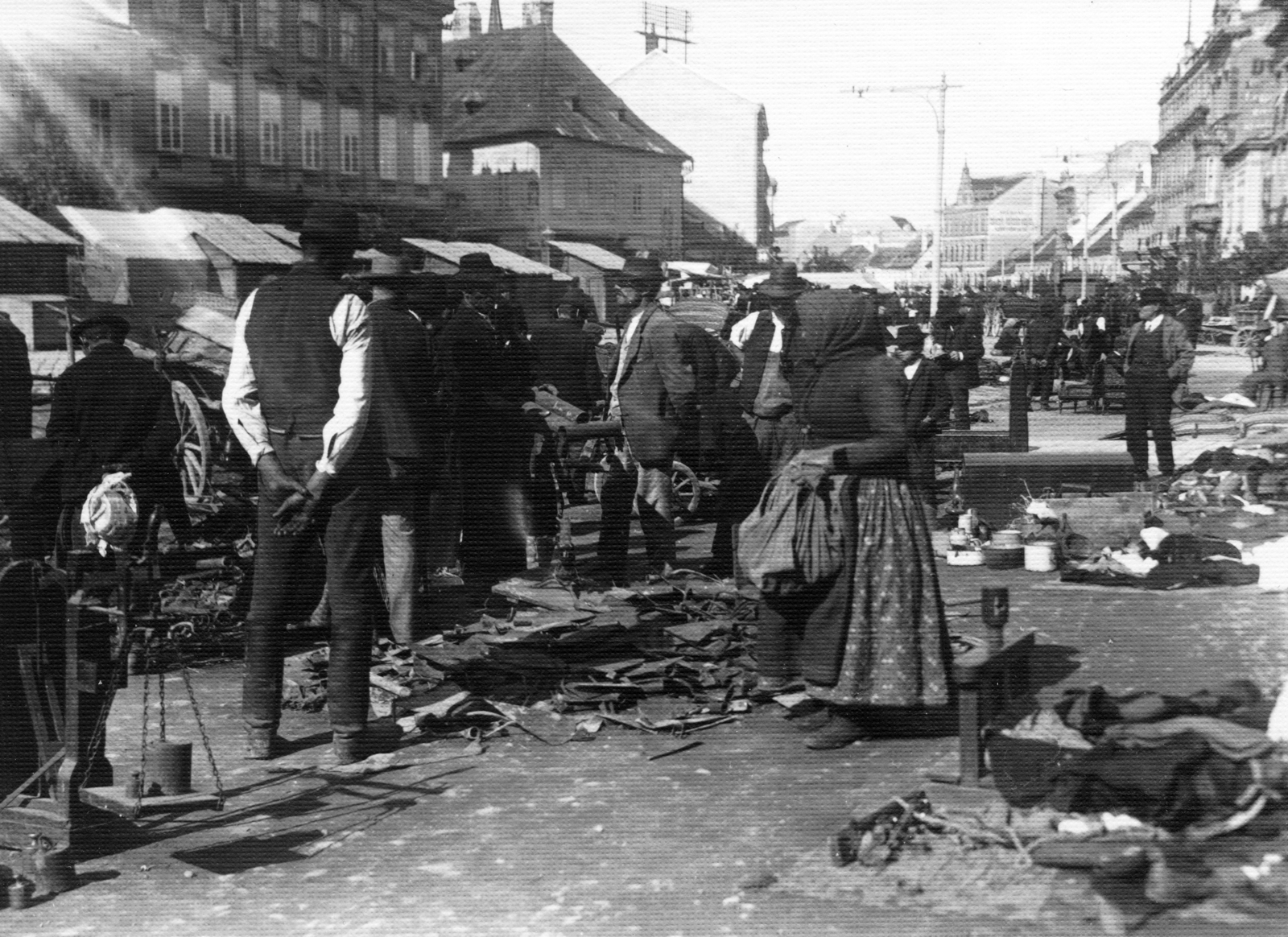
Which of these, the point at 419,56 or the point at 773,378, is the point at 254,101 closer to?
the point at 419,56

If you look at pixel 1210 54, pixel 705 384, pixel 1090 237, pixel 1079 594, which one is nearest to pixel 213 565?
pixel 705 384

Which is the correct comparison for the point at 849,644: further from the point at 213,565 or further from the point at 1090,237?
the point at 1090,237

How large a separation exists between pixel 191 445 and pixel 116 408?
8.65ft

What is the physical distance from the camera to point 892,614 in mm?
5547

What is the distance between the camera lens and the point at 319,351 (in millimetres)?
5309

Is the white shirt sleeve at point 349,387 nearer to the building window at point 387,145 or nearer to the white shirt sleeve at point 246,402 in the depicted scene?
the white shirt sleeve at point 246,402

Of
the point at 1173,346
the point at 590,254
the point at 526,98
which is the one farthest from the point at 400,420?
the point at 590,254

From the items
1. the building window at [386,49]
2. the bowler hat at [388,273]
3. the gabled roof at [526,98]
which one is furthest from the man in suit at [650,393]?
the building window at [386,49]

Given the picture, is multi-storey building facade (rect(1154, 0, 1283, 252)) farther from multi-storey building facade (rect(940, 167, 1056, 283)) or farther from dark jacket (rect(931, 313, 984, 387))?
multi-storey building facade (rect(940, 167, 1056, 283))

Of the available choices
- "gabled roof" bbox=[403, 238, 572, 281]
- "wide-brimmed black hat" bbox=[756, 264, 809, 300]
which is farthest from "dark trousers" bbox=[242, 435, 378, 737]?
"gabled roof" bbox=[403, 238, 572, 281]

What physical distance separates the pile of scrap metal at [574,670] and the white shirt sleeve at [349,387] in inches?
51.4

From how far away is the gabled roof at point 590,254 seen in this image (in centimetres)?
3697

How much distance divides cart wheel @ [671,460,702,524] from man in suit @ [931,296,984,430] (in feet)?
15.5

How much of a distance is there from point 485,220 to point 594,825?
122 feet
